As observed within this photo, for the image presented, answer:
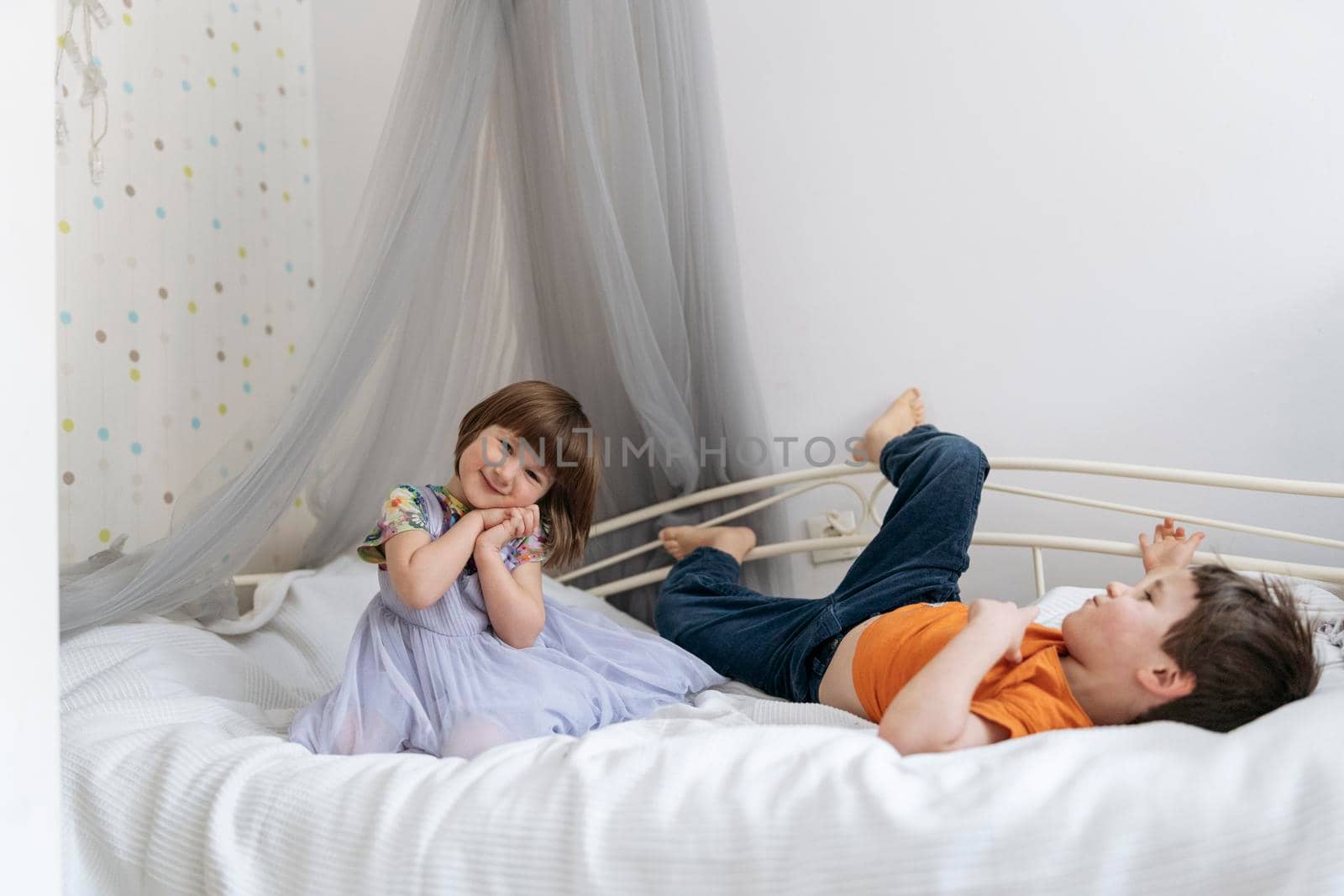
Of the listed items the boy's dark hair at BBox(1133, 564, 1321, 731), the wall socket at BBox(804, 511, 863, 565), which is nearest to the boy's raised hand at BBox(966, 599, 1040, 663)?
the boy's dark hair at BBox(1133, 564, 1321, 731)

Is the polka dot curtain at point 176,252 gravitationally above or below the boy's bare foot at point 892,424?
above

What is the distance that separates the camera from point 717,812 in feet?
3.11

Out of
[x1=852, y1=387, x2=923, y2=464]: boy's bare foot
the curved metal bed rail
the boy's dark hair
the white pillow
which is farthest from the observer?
[x1=852, y1=387, x2=923, y2=464]: boy's bare foot

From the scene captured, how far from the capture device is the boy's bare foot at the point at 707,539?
2.00 metres

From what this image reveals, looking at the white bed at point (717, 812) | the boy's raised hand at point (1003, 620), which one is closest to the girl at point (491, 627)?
the white bed at point (717, 812)

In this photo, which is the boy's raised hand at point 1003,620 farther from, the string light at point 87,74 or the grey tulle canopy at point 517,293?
the string light at point 87,74

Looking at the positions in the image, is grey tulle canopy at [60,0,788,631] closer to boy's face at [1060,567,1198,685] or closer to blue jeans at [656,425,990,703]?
blue jeans at [656,425,990,703]

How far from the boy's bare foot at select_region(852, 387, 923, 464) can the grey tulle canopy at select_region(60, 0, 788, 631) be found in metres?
0.20

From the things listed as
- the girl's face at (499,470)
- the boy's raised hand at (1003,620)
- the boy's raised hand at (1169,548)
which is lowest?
the boy's raised hand at (1169,548)

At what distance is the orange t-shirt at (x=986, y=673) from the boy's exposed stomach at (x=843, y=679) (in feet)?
0.07

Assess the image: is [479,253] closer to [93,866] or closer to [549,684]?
[549,684]

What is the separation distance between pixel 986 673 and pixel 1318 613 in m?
0.61

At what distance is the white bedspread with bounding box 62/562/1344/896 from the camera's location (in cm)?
84

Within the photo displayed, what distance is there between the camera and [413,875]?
3.26 feet
